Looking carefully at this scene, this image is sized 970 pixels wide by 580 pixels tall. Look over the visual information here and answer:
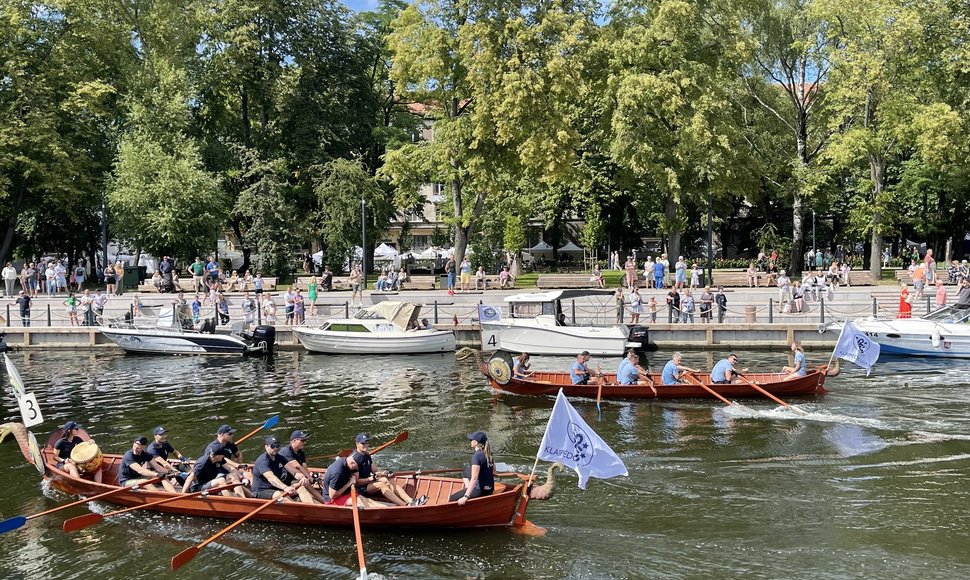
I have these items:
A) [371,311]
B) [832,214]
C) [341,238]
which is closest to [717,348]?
[371,311]

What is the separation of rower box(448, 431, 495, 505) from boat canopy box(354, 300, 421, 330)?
2062cm

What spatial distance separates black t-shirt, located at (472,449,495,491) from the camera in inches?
592

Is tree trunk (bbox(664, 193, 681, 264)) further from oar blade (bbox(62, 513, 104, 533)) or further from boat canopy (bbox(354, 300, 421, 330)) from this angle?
oar blade (bbox(62, 513, 104, 533))

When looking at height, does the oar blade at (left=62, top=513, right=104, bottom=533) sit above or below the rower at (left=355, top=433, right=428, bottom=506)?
below

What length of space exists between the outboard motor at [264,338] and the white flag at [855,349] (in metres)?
21.1

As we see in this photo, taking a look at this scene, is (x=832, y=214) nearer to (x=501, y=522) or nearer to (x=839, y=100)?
(x=839, y=100)

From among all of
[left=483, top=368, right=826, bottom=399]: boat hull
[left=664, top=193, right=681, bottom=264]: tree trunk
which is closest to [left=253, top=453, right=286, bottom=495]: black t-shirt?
[left=483, top=368, right=826, bottom=399]: boat hull

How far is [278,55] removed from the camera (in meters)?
55.2

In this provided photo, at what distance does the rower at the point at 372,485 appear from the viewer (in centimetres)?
1552

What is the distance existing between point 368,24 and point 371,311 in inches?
1326

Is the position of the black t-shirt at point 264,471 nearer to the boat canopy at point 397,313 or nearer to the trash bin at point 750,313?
the boat canopy at point 397,313

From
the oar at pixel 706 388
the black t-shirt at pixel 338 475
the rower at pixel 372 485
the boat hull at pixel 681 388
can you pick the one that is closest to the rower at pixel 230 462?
the black t-shirt at pixel 338 475

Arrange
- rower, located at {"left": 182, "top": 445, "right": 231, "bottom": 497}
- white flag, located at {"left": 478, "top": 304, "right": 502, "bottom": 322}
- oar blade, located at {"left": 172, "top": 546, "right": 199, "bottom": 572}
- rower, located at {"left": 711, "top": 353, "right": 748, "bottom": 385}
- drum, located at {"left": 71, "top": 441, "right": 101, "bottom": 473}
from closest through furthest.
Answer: oar blade, located at {"left": 172, "top": 546, "right": 199, "bottom": 572}, rower, located at {"left": 182, "top": 445, "right": 231, "bottom": 497}, drum, located at {"left": 71, "top": 441, "right": 101, "bottom": 473}, rower, located at {"left": 711, "top": 353, "right": 748, "bottom": 385}, white flag, located at {"left": 478, "top": 304, "right": 502, "bottom": 322}

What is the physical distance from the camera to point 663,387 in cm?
2531
